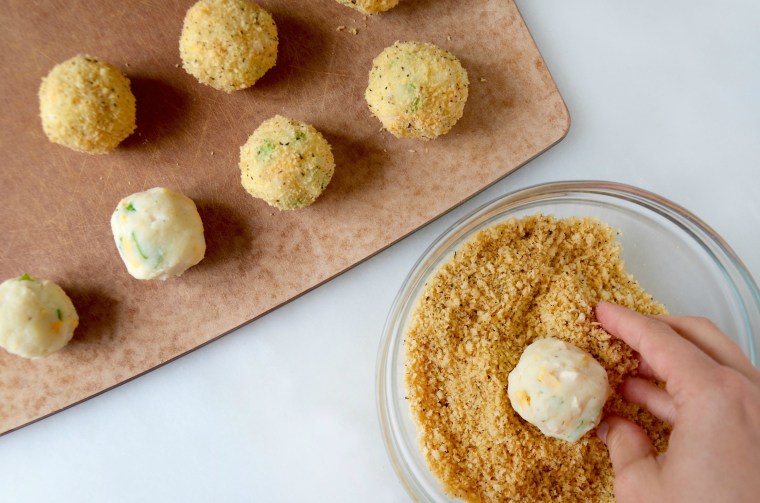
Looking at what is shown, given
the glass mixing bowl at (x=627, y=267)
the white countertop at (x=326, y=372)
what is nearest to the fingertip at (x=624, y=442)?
the glass mixing bowl at (x=627, y=267)

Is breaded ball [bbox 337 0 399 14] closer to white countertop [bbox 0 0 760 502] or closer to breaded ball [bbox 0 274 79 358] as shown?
white countertop [bbox 0 0 760 502]

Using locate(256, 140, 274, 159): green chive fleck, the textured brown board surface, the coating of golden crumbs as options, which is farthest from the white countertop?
locate(256, 140, 274, 159): green chive fleck

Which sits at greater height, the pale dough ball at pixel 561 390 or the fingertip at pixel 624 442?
the pale dough ball at pixel 561 390

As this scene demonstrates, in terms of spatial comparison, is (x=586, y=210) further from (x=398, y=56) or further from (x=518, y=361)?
(x=398, y=56)

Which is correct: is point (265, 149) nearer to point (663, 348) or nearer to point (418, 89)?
point (418, 89)

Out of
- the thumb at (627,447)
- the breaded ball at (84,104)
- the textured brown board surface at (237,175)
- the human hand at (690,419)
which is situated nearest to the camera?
the human hand at (690,419)

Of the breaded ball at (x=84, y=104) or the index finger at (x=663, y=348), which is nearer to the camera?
the index finger at (x=663, y=348)

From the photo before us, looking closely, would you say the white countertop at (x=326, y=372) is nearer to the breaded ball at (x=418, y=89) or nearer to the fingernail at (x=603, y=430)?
the breaded ball at (x=418, y=89)
